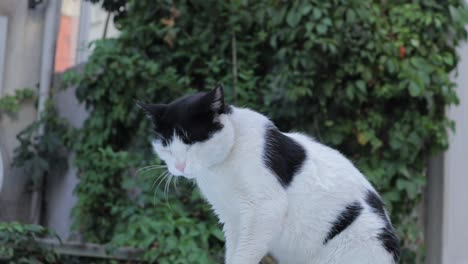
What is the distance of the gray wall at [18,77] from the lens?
4289mm

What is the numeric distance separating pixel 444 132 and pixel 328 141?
705 mm

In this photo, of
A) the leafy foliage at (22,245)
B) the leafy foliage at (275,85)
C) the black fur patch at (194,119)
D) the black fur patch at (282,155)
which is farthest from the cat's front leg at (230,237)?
the leafy foliage at (22,245)

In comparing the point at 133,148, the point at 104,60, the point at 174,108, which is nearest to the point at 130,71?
the point at 104,60

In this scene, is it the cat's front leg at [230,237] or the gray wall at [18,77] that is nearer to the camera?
the cat's front leg at [230,237]

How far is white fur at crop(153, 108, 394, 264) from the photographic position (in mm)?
1553

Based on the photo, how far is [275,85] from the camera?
3.74 m

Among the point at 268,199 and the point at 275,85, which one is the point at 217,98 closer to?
the point at 268,199

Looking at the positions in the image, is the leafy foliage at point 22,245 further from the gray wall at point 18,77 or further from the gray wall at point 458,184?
the gray wall at point 458,184

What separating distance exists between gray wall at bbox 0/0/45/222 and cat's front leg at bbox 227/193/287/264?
10.3 feet

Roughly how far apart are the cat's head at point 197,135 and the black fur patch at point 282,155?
124 mm

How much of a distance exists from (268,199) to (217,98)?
279mm

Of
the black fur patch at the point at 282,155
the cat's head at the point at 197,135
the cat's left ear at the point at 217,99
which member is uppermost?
the cat's left ear at the point at 217,99

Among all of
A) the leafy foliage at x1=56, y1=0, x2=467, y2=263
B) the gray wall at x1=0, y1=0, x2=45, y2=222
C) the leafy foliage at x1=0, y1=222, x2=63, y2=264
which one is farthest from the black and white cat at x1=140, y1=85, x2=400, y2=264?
the gray wall at x1=0, y1=0, x2=45, y2=222

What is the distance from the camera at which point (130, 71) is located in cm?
386
